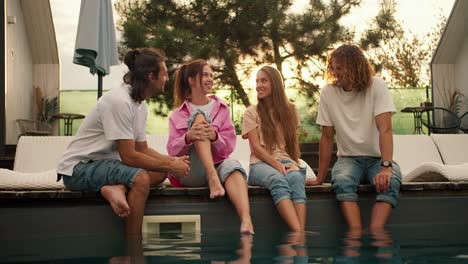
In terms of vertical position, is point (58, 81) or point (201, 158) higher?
point (58, 81)

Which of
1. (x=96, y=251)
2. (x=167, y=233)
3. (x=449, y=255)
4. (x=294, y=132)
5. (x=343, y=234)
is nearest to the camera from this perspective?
(x=449, y=255)

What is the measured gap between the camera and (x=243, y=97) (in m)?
12.9

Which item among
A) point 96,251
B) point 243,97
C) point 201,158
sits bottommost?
point 96,251

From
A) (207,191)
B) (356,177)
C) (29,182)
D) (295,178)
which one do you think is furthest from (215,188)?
(29,182)

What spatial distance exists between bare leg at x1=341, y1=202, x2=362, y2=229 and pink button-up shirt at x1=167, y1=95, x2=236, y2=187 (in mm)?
742

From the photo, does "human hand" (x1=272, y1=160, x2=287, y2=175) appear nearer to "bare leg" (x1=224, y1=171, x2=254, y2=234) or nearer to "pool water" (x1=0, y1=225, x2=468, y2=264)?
"bare leg" (x1=224, y1=171, x2=254, y2=234)

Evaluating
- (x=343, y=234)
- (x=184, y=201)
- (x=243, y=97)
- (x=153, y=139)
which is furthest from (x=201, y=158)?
(x=243, y=97)

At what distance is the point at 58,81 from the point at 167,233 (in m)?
9.34

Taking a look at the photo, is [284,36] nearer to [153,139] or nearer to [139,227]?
[153,139]

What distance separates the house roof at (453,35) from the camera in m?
10.8

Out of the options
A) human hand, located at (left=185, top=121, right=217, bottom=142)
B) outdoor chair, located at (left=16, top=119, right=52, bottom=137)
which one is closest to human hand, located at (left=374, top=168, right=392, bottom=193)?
human hand, located at (left=185, top=121, right=217, bottom=142)

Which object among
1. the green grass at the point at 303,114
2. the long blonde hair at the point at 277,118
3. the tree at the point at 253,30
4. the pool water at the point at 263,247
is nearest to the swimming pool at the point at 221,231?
the pool water at the point at 263,247

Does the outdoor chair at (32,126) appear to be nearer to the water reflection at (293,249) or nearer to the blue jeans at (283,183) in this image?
the blue jeans at (283,183)

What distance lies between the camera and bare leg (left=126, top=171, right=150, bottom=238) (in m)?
3.63
